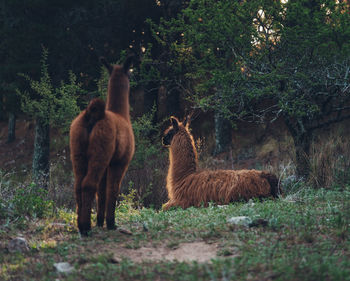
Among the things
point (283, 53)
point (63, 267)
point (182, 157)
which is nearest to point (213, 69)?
point (283, 53)

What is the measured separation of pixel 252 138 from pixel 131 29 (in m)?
7.32

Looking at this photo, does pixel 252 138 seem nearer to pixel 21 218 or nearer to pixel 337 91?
pixel 337 91

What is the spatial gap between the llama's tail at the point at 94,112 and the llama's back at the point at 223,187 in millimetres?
3508

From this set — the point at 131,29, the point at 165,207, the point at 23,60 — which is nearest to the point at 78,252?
the point at 165,207

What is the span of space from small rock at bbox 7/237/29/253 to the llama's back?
3.51m

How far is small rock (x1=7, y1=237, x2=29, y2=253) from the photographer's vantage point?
4.96 m

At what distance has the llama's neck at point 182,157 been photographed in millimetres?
8328

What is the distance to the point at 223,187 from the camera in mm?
7762

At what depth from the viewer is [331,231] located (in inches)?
195

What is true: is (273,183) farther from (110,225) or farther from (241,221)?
(110,225)

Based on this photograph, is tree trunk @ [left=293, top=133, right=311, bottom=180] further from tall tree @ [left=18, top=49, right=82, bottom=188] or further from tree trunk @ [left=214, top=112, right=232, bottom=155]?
tree trunk @ [left=214, top=112, right=232, bottom=155]

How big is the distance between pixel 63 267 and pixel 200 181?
4134 mm

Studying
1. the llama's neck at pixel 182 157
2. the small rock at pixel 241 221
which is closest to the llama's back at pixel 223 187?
the llama's neck at pixel 182 157

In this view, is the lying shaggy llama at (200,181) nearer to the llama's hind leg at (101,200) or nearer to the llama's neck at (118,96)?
the llama's hind leg at (101,200)
